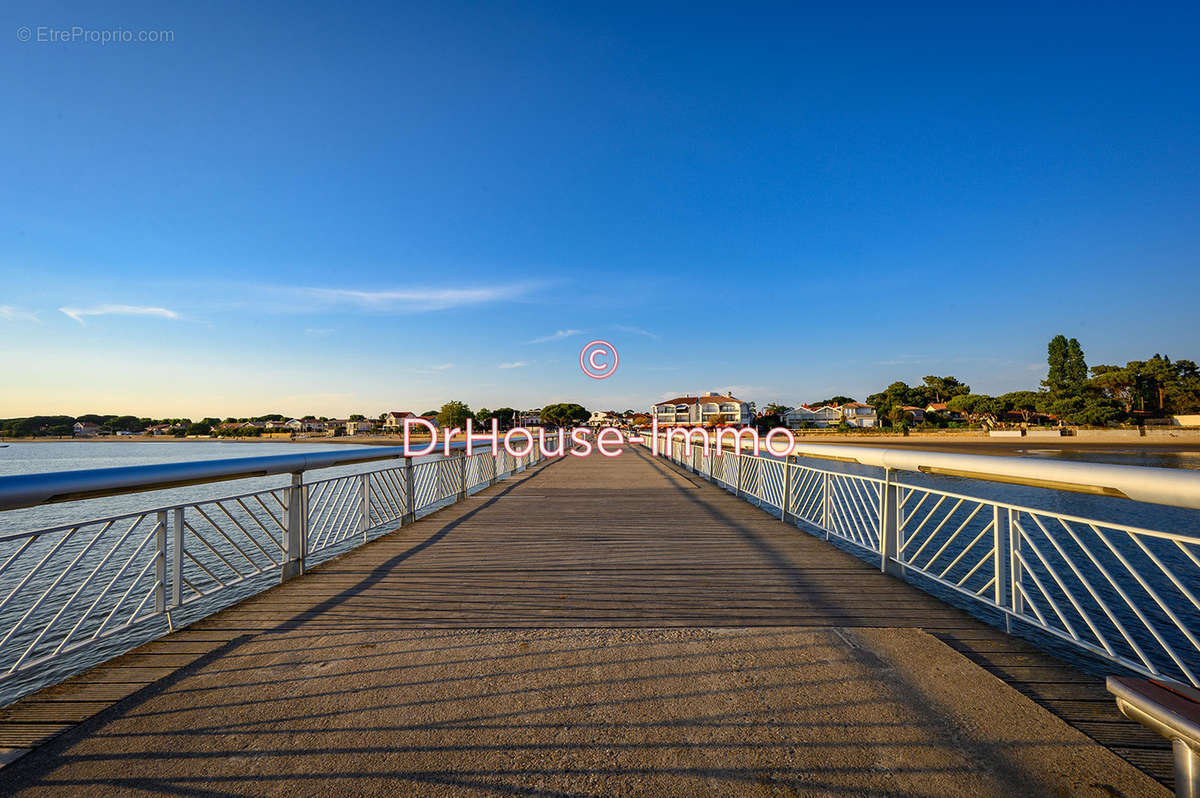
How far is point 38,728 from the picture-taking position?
2.31 metres

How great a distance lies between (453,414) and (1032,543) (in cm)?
9893

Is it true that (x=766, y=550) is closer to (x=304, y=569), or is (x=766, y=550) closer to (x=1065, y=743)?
(x=1065, y=743)

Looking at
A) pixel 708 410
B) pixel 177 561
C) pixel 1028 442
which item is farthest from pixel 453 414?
pixel 177 561

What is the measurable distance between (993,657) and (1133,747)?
85 centimetres

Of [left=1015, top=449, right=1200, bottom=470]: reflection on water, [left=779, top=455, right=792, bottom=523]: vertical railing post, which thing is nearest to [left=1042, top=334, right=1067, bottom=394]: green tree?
[left=1015, top=449, right=1200, bottom=470]: reflection on water

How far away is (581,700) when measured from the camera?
→ 8.21ft

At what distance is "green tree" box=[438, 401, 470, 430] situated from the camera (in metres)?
96.2

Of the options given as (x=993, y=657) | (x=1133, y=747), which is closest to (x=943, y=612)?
(x=993, y=657)

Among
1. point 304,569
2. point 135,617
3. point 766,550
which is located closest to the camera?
point 135,617

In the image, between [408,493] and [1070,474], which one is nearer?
[1070,474]

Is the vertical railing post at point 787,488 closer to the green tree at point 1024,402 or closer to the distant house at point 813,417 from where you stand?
the green tree at point 1024,402

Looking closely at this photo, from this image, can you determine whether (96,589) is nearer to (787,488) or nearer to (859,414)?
(787,488)

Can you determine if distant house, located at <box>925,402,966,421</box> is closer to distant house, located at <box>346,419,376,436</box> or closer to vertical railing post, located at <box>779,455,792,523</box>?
vertical railing post, located at <box>779,455,792,523</box>

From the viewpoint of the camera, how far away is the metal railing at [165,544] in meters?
2.83
